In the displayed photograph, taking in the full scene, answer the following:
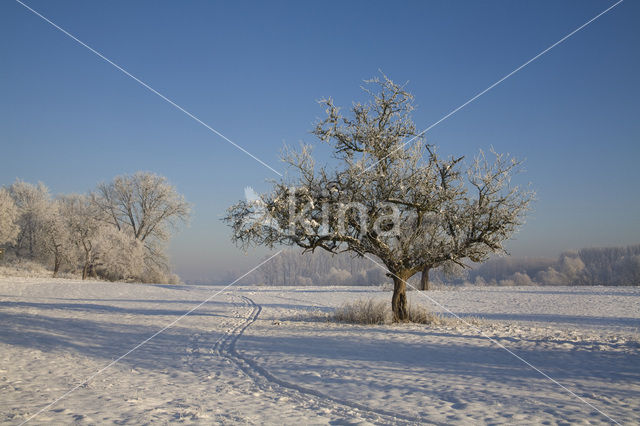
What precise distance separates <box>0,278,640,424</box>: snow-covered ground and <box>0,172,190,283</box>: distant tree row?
2539cm

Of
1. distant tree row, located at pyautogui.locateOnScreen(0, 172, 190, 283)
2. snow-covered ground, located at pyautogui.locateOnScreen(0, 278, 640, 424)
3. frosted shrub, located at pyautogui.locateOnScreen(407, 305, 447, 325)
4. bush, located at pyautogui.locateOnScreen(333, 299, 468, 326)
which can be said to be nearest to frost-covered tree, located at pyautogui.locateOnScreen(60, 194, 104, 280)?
distant tree row, located at pyautogui.locateOnScreen(0, 172, 190, 283)

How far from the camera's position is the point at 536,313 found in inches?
807

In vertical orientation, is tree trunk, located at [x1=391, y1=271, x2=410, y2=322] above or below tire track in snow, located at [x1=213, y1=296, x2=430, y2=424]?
above

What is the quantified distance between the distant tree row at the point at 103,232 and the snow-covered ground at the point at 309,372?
25.4 m

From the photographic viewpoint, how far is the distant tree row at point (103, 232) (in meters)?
40.4

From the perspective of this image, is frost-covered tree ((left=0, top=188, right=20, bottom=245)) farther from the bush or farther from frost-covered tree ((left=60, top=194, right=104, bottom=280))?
the bush

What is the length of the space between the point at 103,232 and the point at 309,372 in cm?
3784

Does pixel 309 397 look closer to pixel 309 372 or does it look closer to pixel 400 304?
pixel 309 372

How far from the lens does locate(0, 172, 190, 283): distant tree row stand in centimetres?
4038

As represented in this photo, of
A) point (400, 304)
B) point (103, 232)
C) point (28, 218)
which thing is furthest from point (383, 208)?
point (28, 218)

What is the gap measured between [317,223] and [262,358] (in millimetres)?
5236

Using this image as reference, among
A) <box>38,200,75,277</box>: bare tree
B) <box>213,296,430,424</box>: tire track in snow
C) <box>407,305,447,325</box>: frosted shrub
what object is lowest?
<box>213,296,430,424</box>: tire track in snow

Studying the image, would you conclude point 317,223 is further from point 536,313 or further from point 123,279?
point 123,279

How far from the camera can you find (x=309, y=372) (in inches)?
328
